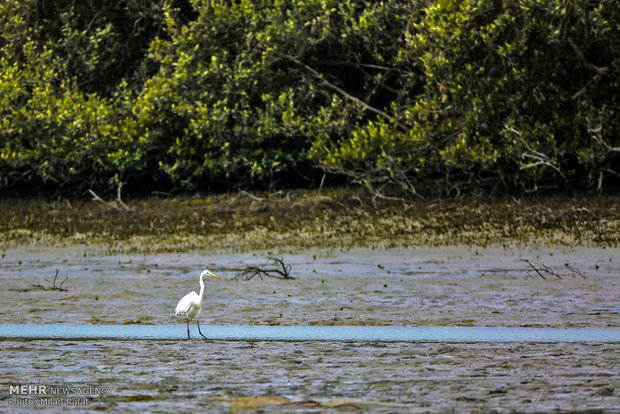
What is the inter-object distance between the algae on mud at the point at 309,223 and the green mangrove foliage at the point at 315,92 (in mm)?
808

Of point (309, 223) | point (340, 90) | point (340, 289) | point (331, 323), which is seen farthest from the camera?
point (340, 90)

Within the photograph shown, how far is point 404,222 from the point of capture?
17156 mm

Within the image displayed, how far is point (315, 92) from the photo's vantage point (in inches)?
846

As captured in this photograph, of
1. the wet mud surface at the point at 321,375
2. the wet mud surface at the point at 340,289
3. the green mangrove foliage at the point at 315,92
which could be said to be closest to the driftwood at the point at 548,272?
the wet mud surface at the point at 340,289

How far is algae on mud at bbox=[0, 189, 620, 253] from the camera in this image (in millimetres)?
14820

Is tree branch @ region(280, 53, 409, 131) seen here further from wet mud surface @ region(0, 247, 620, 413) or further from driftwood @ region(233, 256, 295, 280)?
driftwood @ region(233, 256, 295, 280)

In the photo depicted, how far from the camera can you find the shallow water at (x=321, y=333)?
6.66 meters

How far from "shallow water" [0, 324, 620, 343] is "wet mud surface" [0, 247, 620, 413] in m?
0.22

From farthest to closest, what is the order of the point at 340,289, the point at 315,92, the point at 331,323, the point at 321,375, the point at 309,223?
the point at 315,92 < the point at 309,223 < the point at 340,289 < the point at 331,323 < the point at 321,375

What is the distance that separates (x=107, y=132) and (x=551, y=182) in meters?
9.55

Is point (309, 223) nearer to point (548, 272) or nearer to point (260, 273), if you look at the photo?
point (260, 273)

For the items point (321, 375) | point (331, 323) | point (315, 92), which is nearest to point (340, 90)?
point (315, 92)

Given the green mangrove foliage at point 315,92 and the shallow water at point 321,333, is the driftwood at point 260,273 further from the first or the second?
the green mangrove foliage at point 315,92

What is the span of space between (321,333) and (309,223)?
10704mm
